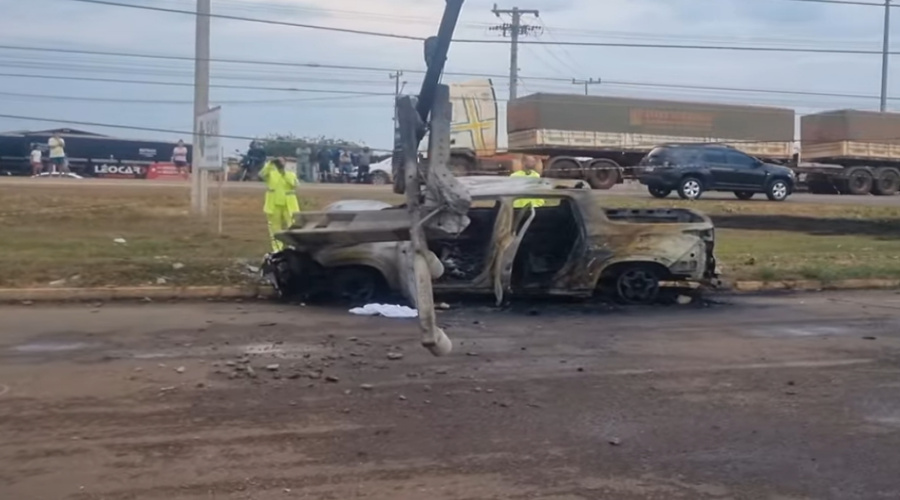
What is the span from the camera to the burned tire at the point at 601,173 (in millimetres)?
34625

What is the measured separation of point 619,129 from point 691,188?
879 centimetres

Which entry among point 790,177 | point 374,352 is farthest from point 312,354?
point 790,177

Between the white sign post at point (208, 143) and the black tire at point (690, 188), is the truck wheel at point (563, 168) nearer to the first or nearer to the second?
the black tire at point (690, 188)

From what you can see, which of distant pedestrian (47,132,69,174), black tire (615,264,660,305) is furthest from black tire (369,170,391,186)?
black tire (615,264,660,305)

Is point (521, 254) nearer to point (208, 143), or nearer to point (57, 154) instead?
point (208, 143)

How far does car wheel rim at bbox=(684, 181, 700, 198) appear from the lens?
2950cm

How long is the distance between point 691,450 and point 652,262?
21.5 feet

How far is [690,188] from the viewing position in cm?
2958

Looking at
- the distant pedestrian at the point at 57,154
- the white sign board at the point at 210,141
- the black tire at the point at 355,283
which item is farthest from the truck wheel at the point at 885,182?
the black tire at the point at 355,283

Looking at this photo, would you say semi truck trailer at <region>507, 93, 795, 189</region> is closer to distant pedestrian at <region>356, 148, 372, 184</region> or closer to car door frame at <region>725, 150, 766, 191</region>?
car door frame at <region>725, 150, 766, 191</region>

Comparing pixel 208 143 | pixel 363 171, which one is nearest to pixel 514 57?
pixel 363 171

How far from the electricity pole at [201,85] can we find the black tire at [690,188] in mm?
12549

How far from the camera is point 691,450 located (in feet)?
23.0

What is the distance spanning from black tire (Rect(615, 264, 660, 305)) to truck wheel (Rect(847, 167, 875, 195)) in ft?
85.3
